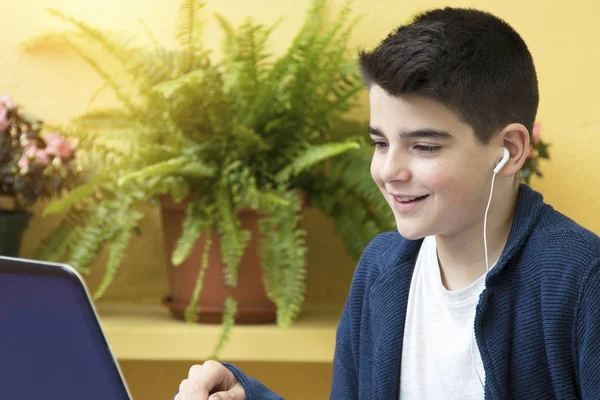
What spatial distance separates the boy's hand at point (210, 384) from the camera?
905 mm

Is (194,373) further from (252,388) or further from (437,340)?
(437,340)

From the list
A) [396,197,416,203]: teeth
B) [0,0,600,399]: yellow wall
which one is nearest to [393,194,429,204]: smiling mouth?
[396,197,416,203]: teeth

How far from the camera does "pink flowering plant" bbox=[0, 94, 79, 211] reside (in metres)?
1.78

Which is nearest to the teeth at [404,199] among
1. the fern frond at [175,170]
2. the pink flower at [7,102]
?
the fern frond at [175,170]

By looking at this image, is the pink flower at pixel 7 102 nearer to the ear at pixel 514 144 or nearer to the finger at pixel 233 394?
the finger at pixel 233 394

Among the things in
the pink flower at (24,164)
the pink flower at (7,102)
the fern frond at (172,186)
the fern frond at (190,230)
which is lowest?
the fern frond at (190,230)

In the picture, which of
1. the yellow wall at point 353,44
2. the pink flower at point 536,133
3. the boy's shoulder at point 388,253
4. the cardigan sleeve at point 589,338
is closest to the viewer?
the cardigan sleeve at point 589,338

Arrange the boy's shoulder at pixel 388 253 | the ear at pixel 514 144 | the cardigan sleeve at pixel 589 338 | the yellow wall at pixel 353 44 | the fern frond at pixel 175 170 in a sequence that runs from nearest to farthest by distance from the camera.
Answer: the cardigan sleeve at pixel 589 338
the ear at pixel 514 144
the boy's shoulder at pixel 388 253
the fern frond at pixel 175 170
the yellow wall at pixel 353 44

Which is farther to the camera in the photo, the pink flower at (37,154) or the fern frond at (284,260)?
the pink flower at (37,154)

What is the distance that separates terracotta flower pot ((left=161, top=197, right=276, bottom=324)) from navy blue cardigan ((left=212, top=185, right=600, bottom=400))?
66cm

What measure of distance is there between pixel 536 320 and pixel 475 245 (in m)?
0.13

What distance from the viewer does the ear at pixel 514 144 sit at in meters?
0.98

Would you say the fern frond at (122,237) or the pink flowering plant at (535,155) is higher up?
the pink flowering plant at (535,155)

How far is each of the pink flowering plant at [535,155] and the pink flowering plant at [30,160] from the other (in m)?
1.07
